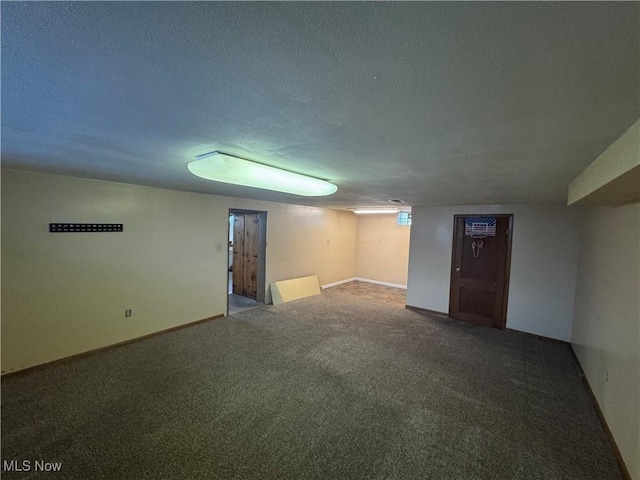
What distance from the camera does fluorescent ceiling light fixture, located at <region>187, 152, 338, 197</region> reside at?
2.03m

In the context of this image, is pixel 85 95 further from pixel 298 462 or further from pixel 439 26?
pixel 298 462

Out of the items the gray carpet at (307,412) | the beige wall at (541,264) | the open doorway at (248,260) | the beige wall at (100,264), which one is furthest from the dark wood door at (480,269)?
the beige wall at (100,264)

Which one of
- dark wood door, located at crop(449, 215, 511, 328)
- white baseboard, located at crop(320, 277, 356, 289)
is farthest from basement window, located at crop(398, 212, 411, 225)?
dark wood door, located at crop(449, 215, 511, 328)

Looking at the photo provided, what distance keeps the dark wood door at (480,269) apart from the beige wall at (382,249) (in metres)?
2.68

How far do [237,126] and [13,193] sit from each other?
10.0 ft

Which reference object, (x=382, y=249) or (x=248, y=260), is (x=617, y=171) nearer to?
(x=248, y=260)

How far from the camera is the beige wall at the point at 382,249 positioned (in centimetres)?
802

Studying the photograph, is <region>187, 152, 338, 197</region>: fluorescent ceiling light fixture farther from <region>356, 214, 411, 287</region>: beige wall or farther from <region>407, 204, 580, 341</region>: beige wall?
<region>356, 214, 411, 287</region>: beige wall

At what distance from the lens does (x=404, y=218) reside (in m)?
7.87

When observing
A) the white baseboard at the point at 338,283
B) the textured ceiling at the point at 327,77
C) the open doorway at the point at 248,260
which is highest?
the textured ceiling at the point at 327,77

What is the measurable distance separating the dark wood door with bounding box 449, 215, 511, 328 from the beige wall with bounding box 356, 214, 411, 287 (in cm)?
268

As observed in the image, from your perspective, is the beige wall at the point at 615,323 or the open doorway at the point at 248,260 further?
the open doorway at the point at 248,260

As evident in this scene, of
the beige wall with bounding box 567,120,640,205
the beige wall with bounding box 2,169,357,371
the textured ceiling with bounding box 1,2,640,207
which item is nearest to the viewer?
the textured ceiling with bounding box 1,2,640,207

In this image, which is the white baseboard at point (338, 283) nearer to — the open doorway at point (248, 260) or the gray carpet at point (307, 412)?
the open doorway at point (248, 260)
